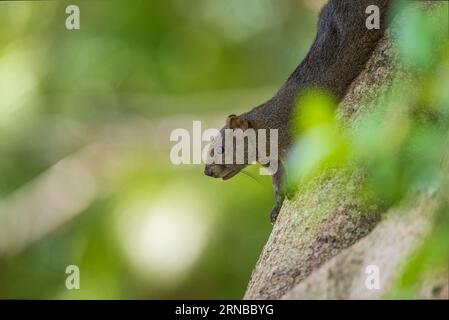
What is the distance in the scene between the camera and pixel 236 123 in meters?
5.67

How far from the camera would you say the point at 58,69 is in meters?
10.4

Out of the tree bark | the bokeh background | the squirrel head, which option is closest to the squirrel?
the squirrel head

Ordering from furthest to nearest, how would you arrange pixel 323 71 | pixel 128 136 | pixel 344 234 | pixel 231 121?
pixel 128 136 → pixel 231 121 → pixel 323 71 → pixel 344 234

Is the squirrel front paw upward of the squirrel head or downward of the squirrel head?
downward

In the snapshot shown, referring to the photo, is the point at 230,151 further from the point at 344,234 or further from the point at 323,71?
the point at 344,234

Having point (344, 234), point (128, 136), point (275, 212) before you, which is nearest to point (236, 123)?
point (275, 212)

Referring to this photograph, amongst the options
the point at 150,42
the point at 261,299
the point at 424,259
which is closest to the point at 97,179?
the point at 150,42

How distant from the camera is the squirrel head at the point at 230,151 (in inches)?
222

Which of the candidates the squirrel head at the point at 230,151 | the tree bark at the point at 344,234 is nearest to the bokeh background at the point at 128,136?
the squirrel head at the point at 230,151

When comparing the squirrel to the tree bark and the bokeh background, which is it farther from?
the bokeh background

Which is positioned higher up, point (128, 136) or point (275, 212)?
point (128, 136)

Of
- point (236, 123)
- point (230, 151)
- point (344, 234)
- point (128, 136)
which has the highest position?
point (128, 136)

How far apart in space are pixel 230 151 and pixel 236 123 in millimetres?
196

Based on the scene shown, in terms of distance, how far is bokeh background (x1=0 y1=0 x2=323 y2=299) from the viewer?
829 centimetres
